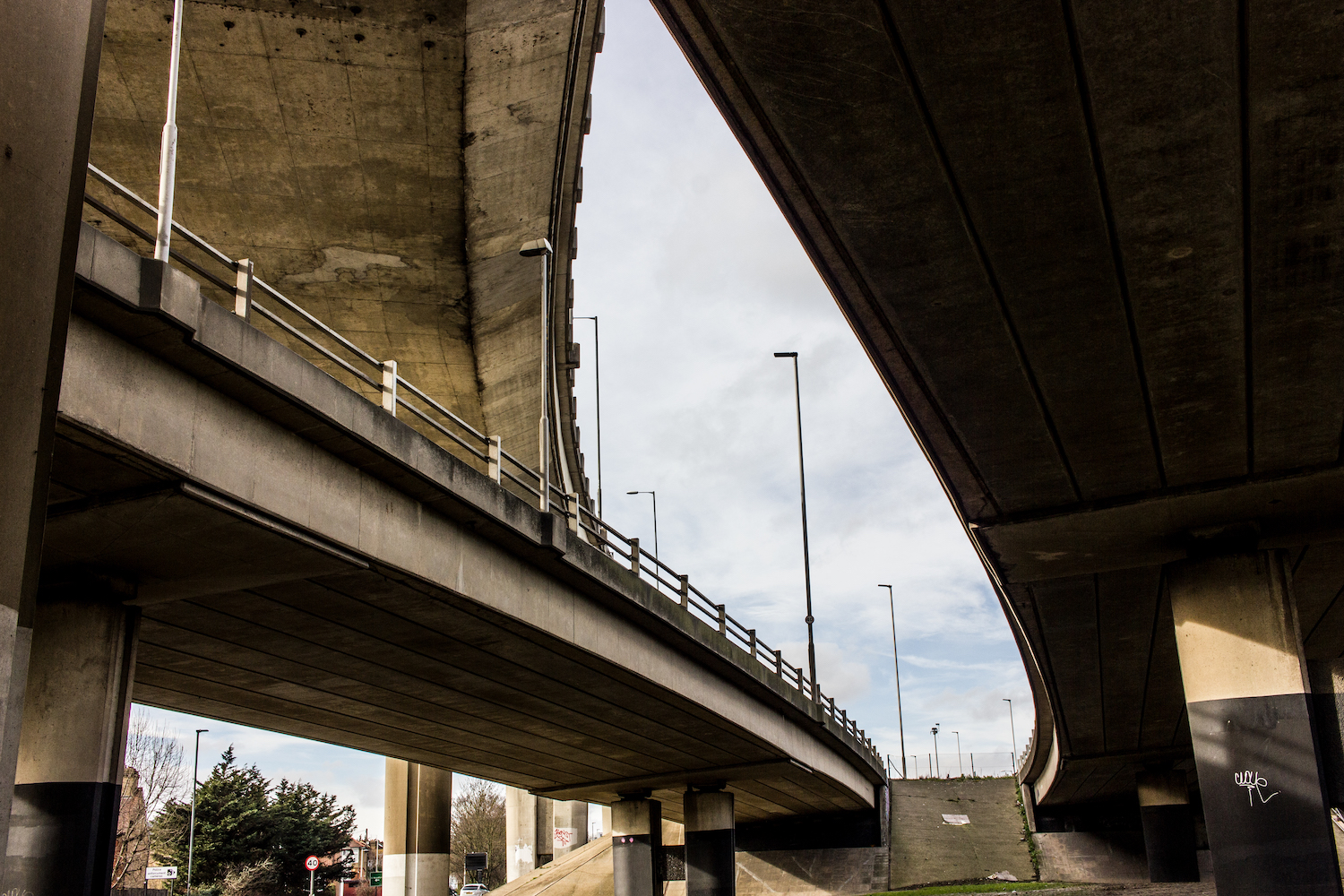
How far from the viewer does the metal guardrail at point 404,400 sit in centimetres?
1182

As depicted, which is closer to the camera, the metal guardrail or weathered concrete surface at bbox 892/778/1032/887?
the metal guardrail

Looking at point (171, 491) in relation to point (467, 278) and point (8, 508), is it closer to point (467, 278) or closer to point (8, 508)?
point (8, 508)

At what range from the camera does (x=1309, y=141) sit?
28.3 feet

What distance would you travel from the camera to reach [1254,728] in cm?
1499

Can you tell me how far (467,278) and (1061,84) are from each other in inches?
779

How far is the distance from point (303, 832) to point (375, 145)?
4403 cm

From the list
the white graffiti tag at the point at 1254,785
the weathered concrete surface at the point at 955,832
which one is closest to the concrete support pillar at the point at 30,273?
the white graffiti tag at the point at 1254,785

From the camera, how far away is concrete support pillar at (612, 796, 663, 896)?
3709 cm

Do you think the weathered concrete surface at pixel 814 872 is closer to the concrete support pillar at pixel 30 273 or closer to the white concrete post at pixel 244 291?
the white concrete post at pixel 244 291

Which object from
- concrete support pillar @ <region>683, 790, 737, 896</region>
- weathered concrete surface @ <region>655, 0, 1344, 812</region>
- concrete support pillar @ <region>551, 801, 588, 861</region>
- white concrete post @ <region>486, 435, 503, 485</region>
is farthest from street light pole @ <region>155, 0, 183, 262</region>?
concrete support pillar @ <region>551, 801, 588, 861</region>

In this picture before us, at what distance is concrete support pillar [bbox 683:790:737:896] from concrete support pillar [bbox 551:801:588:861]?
97.5 feet

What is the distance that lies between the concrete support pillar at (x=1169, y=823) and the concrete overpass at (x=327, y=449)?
456 inches

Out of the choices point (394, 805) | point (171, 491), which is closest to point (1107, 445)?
point (171, 491)

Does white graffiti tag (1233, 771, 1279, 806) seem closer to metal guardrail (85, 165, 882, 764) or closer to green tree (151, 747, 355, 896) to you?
metal guardrail (85, 165, 882, 764)
